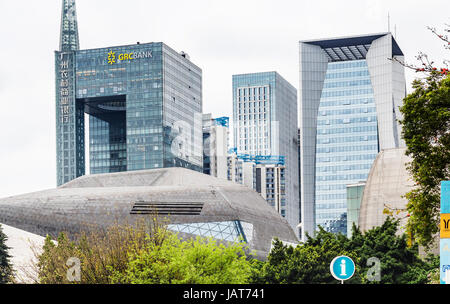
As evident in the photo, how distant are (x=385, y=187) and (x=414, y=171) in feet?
211

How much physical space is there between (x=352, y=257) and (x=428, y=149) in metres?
27.0

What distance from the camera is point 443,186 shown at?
17.1 meters

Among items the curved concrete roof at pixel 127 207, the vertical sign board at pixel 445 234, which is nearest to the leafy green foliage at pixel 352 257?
the curved concrete roof at pixel 127 207

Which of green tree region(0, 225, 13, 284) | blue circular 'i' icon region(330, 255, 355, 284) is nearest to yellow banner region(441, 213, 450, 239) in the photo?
blue circular 'i' icon region(330, 255, 355, 284)

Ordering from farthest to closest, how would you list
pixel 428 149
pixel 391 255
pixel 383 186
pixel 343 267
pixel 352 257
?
1. pixel 383 186
2. pixel 391 255
3. pixel 352 257
4. pixel 428 149
5. pixel 343 267

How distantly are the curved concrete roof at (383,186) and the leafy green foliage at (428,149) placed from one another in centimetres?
6289

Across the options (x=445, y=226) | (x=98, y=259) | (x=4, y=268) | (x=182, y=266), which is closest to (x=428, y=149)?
(x=182, y=266)

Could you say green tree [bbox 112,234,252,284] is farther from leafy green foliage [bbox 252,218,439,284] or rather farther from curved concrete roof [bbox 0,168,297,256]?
curved concrete roof [bbox 0,168,297,256]

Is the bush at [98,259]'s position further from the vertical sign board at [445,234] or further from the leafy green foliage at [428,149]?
the vertical sign board at [445,234]

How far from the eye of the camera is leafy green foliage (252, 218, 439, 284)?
61281mm

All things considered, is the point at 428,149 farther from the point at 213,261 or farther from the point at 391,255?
the point at 391,255

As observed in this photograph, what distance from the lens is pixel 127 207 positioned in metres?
114

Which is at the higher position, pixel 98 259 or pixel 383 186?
pixel 383 186
